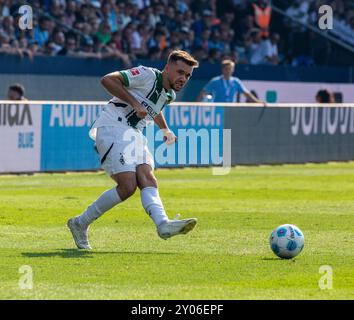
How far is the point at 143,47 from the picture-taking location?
30.8 m

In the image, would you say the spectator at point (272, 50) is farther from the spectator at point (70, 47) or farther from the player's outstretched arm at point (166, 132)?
the player's outstretched arm at point (166, 132)

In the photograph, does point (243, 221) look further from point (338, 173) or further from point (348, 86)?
point (348, 86)

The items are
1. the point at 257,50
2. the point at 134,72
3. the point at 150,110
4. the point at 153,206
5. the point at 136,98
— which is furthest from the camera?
the point at 257,50

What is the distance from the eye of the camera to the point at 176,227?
35.5 feet

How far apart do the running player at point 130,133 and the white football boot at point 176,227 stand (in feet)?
0.75

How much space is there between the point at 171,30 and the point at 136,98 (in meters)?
20.7

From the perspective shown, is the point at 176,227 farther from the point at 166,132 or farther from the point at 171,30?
the point at 171,30

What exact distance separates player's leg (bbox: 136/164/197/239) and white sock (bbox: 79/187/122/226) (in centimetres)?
29

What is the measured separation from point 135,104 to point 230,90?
15.0 m

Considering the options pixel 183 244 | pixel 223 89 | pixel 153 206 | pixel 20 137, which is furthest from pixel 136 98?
pixel 223 89

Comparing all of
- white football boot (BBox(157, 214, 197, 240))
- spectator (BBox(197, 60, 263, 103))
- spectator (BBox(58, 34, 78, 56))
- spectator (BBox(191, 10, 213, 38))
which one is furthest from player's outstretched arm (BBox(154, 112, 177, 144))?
spectator (BBox(191, 10, 213, 38))

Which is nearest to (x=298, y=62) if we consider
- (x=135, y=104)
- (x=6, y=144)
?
(x=6, y=144)

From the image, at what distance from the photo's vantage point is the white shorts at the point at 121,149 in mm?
11547

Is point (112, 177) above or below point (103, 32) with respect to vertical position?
below
